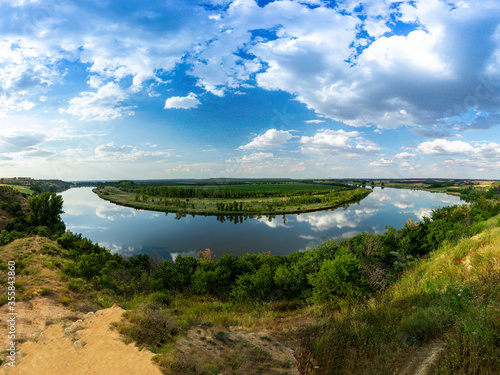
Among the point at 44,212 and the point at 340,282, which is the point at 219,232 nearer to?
the point at 44,212

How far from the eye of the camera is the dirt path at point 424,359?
4.36 metres

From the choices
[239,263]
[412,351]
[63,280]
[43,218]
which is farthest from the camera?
[43,218]

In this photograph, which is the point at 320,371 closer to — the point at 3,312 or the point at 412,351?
the point at 412,351

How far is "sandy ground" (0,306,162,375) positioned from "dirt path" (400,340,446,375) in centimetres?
564

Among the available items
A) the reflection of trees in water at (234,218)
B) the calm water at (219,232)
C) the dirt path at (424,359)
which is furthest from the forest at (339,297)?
the reflection of trees in water at (234,218)

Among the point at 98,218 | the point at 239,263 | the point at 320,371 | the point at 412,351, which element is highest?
the point at 412,351

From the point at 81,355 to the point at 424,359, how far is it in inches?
347

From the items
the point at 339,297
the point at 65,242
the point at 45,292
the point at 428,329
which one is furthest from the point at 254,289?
the point at 65,242

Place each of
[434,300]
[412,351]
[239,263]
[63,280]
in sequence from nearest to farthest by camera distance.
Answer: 1. [412,351]
2. [434,300]
3. [63,280]
4. [239,263]

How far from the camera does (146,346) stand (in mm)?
6922

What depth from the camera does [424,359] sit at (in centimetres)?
464

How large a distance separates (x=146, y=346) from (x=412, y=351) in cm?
702

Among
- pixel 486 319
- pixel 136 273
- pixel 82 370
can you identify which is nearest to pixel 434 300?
pixel 486 319

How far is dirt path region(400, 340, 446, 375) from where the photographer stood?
436cm
